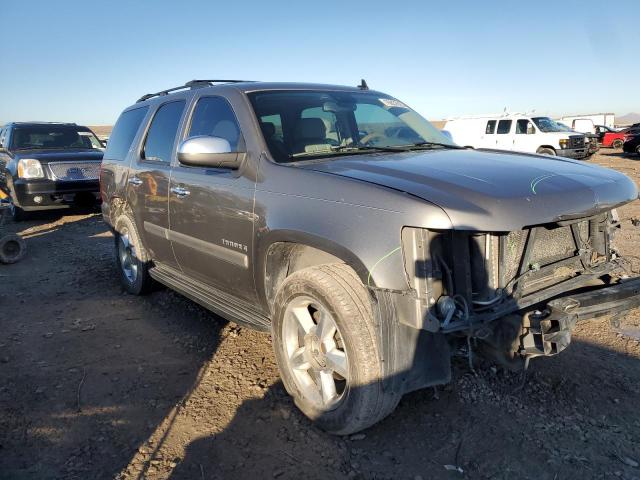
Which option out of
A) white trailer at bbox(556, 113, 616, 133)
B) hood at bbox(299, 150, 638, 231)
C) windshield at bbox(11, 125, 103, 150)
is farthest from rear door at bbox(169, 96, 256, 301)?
white trailer at bbox(556, 113, 616, 133)

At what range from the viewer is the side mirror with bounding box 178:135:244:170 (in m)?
3.10

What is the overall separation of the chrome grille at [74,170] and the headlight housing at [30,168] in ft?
0.67

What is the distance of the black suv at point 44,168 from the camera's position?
31.2ft

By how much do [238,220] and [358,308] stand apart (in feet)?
3.75

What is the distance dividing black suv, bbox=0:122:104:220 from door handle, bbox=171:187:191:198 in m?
6.82

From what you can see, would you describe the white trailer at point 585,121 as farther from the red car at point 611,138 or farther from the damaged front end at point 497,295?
the damaged front end at point 497,295

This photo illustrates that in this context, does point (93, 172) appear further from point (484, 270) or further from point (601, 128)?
point (601, 128)

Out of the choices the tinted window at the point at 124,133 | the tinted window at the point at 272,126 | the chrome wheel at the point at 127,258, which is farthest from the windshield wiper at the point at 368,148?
the chrome wheel at the point at 127,258

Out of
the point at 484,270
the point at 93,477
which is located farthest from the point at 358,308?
the point at 93,477

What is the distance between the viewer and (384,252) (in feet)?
7.76

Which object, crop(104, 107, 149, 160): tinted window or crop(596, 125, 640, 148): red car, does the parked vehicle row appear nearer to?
crop(104, 107, 149, 160): tinted window

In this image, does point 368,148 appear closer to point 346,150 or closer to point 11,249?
point 346,150

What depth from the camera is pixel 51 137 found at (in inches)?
424

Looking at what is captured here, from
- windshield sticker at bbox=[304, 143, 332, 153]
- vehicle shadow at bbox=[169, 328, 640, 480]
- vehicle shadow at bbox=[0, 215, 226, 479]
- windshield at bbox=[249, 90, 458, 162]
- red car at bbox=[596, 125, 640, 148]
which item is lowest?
vehicle shadow at bbox=[169, 328, 640, 480]
